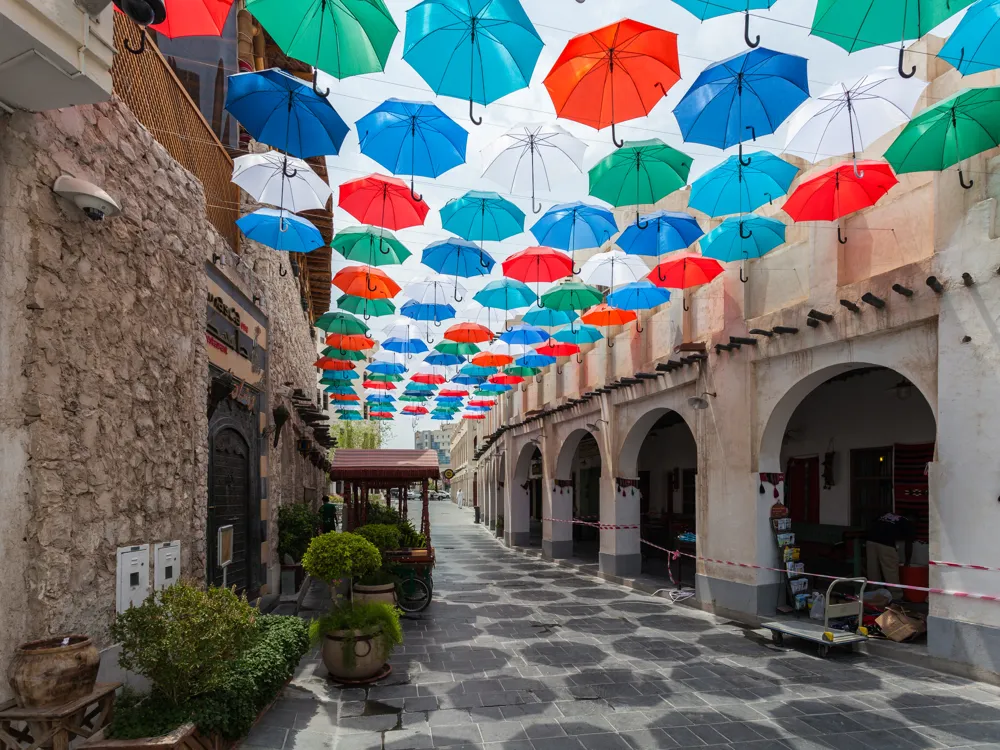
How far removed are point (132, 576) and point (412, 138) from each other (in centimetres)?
573

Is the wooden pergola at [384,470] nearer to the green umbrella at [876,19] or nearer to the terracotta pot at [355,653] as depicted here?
the terracotta pot at [355,653]

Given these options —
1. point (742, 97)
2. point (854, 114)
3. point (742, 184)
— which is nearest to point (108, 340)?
point (742, 97)

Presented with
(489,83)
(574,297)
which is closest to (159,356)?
(489,83)

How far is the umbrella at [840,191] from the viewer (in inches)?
338

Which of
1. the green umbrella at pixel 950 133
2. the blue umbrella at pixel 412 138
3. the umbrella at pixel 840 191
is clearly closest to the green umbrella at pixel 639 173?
the umbrella at pixel 840 191

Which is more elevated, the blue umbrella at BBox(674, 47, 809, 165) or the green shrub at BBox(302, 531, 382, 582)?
the blue umbrella at BBox(674, 47, 809, 165)

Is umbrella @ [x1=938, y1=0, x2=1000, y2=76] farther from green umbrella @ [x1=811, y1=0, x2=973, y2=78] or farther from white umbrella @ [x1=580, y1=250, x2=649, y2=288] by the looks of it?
white umbrella @ [x1=580, y1=250, x2=649, y2=288]

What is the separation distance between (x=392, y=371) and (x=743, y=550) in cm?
1316

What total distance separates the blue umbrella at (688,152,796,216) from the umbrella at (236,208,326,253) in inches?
227

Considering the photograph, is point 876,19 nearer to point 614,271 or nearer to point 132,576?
point 614,271

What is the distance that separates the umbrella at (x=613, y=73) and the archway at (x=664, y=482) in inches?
369

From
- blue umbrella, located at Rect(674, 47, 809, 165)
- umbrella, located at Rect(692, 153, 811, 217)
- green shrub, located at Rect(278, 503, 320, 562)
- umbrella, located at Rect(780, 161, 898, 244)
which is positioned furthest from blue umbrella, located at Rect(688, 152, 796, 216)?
green shrub, located at Rect(278, 503, 320, 562)

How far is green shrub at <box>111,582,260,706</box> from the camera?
516 centimetres

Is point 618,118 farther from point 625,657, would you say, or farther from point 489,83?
point 625,657
